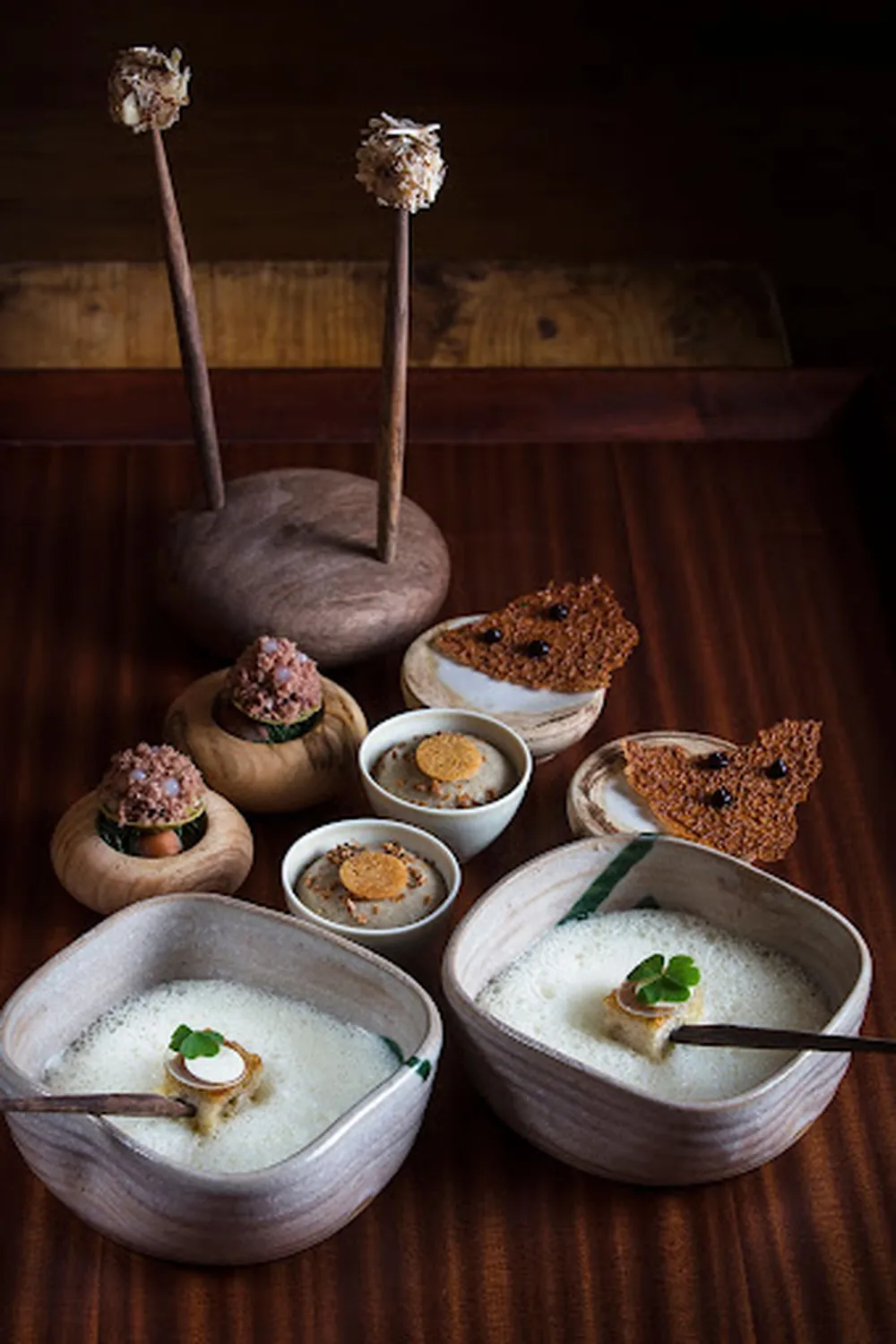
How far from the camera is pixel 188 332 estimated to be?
1.82 metres

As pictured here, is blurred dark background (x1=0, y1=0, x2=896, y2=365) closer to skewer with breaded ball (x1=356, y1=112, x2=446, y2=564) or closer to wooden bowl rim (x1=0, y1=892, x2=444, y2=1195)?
skewer with breaded ball (x1=356, y1=112, x2=446, y2=564)

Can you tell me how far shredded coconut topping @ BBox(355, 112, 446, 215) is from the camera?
1.60m

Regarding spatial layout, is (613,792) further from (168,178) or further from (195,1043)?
(168,178)

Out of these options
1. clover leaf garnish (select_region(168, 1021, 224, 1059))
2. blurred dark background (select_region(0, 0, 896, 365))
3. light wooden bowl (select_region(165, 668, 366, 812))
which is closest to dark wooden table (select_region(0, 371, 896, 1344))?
light wooden bowl (select_region(165, 668, 366, 812))

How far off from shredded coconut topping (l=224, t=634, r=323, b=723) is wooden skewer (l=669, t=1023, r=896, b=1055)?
45 cm

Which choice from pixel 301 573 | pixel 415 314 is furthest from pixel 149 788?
pixel 415 314

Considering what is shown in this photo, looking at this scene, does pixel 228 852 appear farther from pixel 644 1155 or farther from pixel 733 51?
pixel 733 51

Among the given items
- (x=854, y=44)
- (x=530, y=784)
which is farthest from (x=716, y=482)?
(x=854, y=44)

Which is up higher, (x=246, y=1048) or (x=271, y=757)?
(x=271, y=757)

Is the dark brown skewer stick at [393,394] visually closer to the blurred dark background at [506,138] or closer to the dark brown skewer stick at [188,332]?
the dark brown skewer stick at [188,332]

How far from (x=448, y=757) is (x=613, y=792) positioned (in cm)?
15

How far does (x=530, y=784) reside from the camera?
6.14 feet

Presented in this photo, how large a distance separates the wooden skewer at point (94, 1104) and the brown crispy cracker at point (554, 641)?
24.2 inches

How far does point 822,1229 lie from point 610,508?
891 mm
